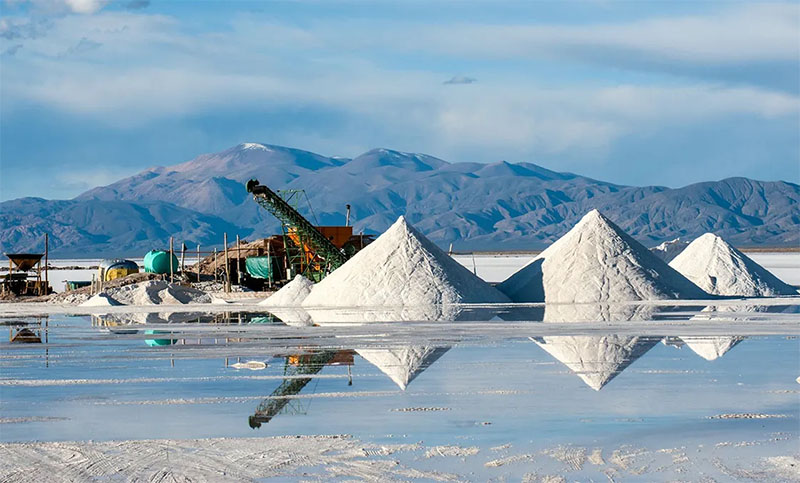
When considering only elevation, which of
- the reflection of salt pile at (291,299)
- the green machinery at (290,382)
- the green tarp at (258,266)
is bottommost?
the green machinery at (290,382)

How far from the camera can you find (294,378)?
40.0 ft

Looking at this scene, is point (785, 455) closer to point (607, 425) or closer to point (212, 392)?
point (607, 425)

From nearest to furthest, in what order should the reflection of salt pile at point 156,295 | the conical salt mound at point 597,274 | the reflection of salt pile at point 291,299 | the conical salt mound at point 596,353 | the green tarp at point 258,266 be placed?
the conical salt mound at point 596,353
the reflection of salt pile at point 291,299
the conical salt mound at point 597,274
the reflection of salt pile at point 156,295
the green tarp at point 258,266

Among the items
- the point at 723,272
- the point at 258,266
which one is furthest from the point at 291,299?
the point at 723,272

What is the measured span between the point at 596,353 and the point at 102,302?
64.4ft

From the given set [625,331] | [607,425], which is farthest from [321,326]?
[607,425]

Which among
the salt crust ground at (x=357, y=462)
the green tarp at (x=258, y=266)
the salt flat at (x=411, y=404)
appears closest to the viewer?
the salt crust ground at (x=357, y=462)

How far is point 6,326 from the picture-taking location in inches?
904

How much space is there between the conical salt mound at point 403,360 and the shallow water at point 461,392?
35 mm

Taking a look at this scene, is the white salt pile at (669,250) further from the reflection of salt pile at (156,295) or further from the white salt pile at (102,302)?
the white salt pile at (102,302)

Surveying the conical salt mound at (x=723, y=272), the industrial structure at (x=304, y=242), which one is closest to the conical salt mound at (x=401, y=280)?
the industrial structure at (x=304, y=242)

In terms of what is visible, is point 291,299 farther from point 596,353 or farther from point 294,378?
point 294,378

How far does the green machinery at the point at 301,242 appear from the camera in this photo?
34.1m

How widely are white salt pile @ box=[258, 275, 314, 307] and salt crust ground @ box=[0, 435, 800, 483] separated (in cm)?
2081
